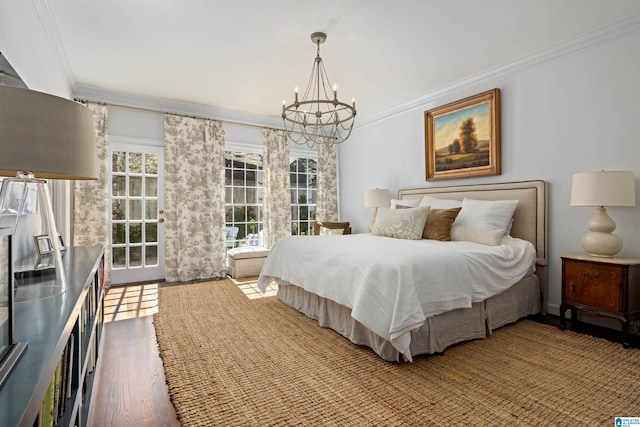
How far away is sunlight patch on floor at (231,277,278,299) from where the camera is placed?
13.3 feet

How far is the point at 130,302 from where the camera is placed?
3.80 metres

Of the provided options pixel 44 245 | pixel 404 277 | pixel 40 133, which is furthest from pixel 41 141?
pixel 404 277

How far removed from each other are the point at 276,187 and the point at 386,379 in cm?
410

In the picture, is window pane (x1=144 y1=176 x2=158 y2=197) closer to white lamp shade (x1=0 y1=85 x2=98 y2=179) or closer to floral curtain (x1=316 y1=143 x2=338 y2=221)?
floral curtain (x1=316 y1=143 x2=338 y2=221)

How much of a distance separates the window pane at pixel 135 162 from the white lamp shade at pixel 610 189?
5.19m

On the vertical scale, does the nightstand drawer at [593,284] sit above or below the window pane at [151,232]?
below

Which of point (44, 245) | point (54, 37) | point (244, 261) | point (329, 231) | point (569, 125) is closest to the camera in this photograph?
point (44, 245)

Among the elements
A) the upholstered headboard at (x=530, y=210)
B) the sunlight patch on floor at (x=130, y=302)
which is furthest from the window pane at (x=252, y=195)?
the upholstered headboard at (x=530, y=210)

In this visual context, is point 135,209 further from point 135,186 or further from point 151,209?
point 135,186

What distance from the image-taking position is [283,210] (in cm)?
577

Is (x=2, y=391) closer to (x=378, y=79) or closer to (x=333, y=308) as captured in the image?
(x=333, y=308)

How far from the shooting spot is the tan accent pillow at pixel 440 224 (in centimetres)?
350

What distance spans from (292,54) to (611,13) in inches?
108

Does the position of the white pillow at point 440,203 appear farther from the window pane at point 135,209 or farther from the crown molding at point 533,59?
the window pane at point 135,209
